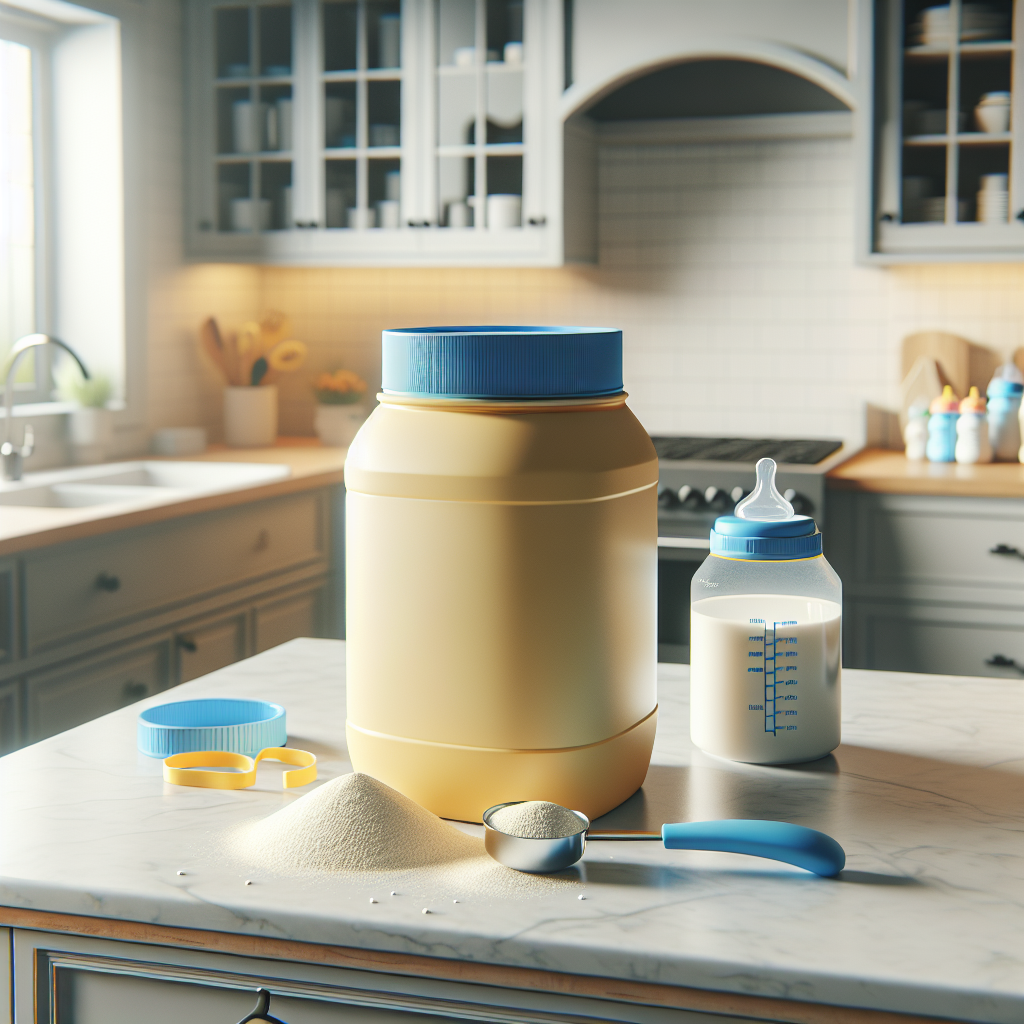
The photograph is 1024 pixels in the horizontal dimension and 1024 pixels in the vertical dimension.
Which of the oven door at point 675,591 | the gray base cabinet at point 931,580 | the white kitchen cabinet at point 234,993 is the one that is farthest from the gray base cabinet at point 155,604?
the white kitchen cabinet at point 234,993

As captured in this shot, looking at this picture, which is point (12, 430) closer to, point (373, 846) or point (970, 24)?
point (970, 24)

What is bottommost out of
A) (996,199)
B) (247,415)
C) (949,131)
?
(247,415)

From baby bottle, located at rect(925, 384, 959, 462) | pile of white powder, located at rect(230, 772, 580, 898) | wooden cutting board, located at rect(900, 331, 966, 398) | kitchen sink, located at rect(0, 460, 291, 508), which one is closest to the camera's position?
pile of white powder, located at rect(230, 772, 580, 898)

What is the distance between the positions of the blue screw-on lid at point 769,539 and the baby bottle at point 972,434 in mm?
2686

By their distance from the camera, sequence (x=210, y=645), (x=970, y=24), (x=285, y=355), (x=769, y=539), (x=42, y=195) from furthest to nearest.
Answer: (x=285, y=355)
(x=42, y=195)
(x=970, y=24)
(x=210, y=645)
(x=769, y=539)

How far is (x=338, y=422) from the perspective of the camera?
4180mm

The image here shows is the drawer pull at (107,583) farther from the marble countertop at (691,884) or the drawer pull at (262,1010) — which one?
the drawer pull at (262,1010)

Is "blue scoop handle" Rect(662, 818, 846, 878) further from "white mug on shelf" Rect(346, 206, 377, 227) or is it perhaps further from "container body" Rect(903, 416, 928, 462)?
"white mug on shelf" Rect(346, 206, 377, 227)

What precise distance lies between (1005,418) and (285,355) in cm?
225

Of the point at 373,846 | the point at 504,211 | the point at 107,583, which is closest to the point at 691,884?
the point at 373,846

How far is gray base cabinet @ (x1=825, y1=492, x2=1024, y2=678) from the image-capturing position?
3.22 meters

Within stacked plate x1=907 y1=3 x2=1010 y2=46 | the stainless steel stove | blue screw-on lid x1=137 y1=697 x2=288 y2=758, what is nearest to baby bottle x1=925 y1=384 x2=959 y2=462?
the stainless steel stove

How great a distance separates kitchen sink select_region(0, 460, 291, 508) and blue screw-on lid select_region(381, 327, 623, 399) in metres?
2.06

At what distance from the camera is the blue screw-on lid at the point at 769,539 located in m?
1.05
